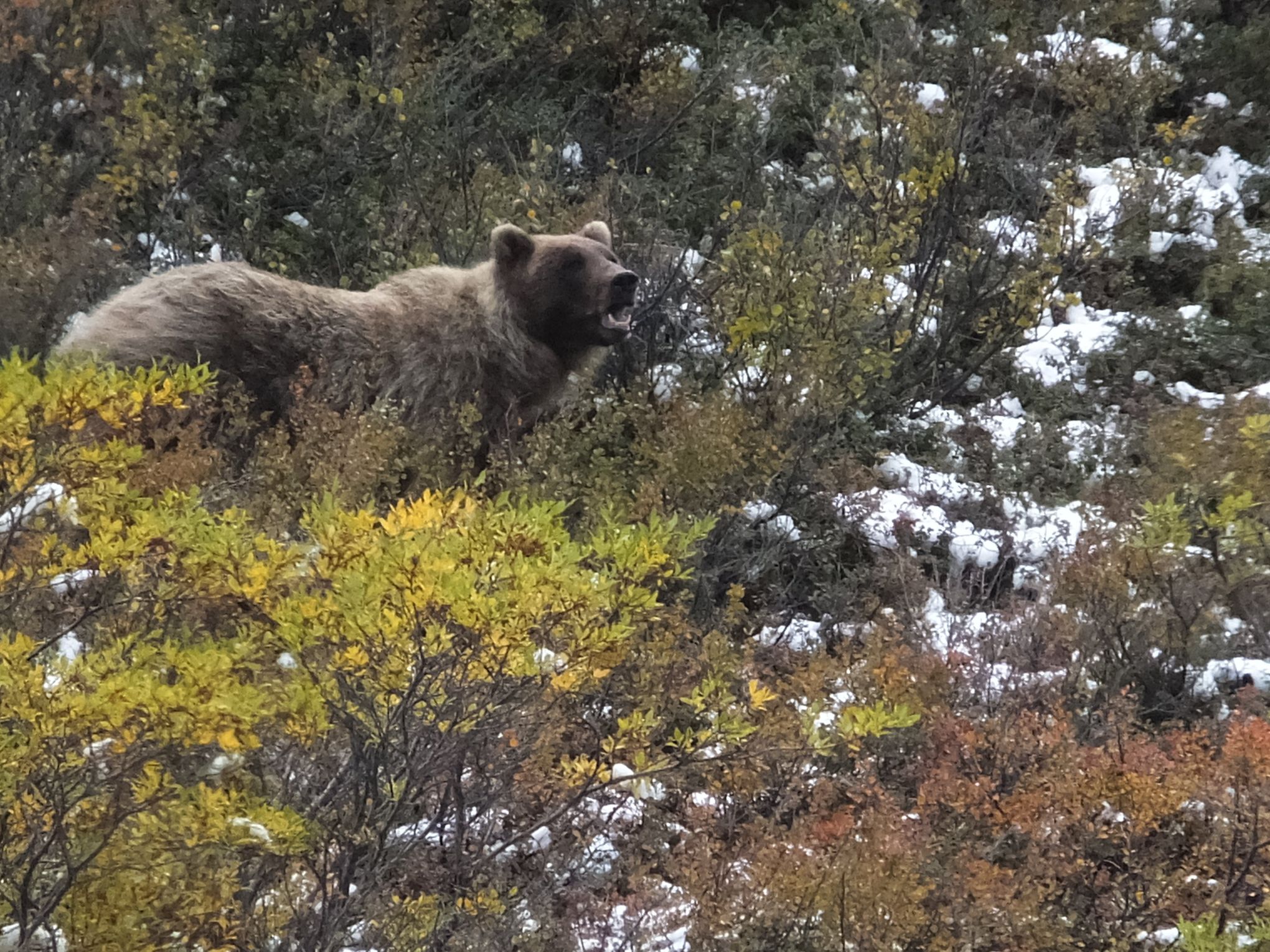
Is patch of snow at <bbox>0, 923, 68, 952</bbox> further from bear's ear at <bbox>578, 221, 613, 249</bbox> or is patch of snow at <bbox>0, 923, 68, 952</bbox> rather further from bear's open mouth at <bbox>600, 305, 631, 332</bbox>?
bear's ear at <bbox>578, 221, 613, 249</bbox>

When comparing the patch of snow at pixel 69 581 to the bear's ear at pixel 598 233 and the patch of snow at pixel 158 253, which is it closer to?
the bear's ear at pixel 598 233

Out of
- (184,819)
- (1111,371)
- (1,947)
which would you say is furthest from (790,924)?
(1111,371)

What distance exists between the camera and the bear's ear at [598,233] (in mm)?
6555

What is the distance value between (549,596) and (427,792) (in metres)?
1.06

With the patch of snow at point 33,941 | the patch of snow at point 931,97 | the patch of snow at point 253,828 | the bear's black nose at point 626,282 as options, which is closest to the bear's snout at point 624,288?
the bear's black nose at point 626,282

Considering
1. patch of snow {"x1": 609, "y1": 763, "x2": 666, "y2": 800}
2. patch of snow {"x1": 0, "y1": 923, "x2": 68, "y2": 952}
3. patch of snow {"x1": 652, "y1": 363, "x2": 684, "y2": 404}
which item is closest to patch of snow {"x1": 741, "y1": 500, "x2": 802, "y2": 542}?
patch of snow {"x1": 652, "y1": 363, "x2": 684, "y2": 404}

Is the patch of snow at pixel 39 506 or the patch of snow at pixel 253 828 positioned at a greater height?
the patch of snow at pixel 39 506

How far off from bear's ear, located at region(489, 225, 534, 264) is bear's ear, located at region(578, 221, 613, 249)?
366 mm

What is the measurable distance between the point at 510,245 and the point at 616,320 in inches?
26.5

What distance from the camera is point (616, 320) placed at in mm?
6270

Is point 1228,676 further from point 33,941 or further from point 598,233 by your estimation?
point 33,941

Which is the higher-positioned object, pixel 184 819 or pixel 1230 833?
pixel 184 819

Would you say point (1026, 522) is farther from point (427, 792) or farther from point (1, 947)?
point (1, 947)

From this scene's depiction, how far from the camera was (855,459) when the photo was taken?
6988 millimetres
